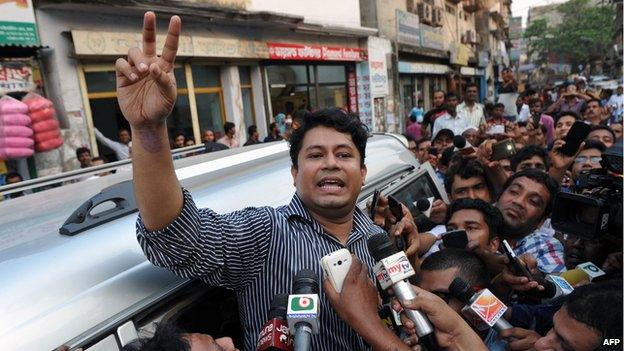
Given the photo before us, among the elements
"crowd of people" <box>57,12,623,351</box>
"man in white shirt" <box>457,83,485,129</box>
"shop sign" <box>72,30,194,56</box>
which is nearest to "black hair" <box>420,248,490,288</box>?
"crowd of people" <box>57,12,623,351</box>

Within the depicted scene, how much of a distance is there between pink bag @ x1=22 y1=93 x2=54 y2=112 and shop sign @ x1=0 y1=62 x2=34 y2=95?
20 centimetres

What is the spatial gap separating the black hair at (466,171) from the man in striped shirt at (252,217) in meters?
1.63

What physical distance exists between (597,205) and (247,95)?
30.7 ft

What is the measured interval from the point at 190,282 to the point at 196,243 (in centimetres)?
16

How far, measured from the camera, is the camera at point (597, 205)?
1.76 m

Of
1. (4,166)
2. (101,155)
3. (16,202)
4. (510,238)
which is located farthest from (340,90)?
(16,202)

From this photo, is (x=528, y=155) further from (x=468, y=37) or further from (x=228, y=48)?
(x=468, y=37)

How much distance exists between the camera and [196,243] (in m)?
1.32

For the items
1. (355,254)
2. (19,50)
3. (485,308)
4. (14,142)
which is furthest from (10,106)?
(485,308)

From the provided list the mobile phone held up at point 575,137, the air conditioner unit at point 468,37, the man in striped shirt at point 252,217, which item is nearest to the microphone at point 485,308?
the man in striped shirt at point 252,217

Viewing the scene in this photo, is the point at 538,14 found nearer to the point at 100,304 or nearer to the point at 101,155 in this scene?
the point at 101,155

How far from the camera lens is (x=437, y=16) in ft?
66.9

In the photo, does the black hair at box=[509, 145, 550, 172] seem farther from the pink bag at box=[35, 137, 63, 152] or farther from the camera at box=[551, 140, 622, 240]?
the pink bag at box=[35, 137, 63, 152]

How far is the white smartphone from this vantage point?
1.23 metres
